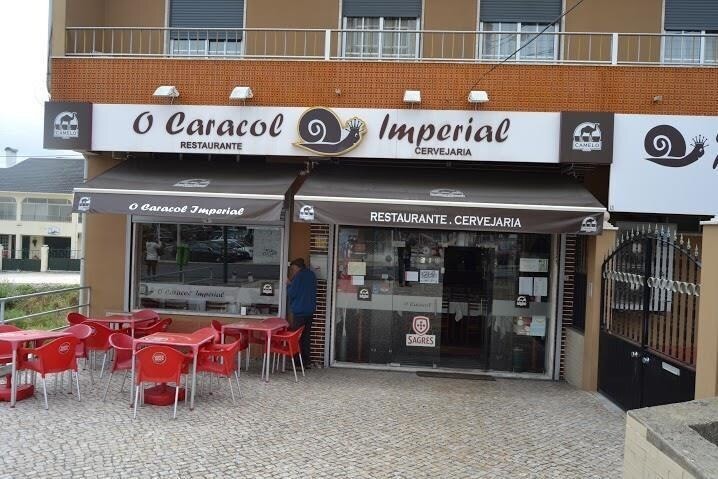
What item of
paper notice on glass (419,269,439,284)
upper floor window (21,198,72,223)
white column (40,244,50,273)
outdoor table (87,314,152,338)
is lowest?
white column (40,244,50,273)

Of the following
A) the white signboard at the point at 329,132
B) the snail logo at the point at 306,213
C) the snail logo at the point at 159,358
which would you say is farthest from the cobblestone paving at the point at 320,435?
the white signboard at the point at 329,132

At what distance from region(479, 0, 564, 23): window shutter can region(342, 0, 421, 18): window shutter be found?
1162mm

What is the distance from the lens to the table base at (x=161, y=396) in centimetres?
703

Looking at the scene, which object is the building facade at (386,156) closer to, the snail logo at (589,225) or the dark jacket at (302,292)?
the snail logo at (589,225)

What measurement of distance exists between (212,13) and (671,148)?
309 inches

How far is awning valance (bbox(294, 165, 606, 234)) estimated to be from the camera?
7898 millimetres

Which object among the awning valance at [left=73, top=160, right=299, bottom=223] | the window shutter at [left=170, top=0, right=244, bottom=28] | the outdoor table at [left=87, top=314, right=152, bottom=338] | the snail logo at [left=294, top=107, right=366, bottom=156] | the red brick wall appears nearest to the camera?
the awning valance at [left=73, top=160, right=299, bottom=223]

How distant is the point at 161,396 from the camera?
704 centimetres

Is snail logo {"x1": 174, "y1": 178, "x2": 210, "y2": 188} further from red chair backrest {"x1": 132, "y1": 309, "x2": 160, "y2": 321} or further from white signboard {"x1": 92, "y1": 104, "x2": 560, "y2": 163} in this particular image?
red chair backrest {"x1": 132, "y1": 309, "x2": 160, "y2": 321}

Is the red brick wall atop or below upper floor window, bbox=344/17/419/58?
below

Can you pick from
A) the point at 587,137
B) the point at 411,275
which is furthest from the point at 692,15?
the point at 411,275

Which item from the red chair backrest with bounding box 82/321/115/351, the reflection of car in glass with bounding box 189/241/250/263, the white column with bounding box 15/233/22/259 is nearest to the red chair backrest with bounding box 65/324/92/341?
the red chair backrest with bounding box 82/321/115/351

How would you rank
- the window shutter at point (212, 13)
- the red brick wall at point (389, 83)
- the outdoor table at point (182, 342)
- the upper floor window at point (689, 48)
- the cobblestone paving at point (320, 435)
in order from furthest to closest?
the window shutter at point (212, 13) < the upper floor window at point (689, 48) < the red brick wall at point (389, 83) < the outdoor table at point (182, 342) < the cobblestone paving at point (320, 435)

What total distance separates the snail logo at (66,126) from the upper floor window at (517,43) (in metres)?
6.67
